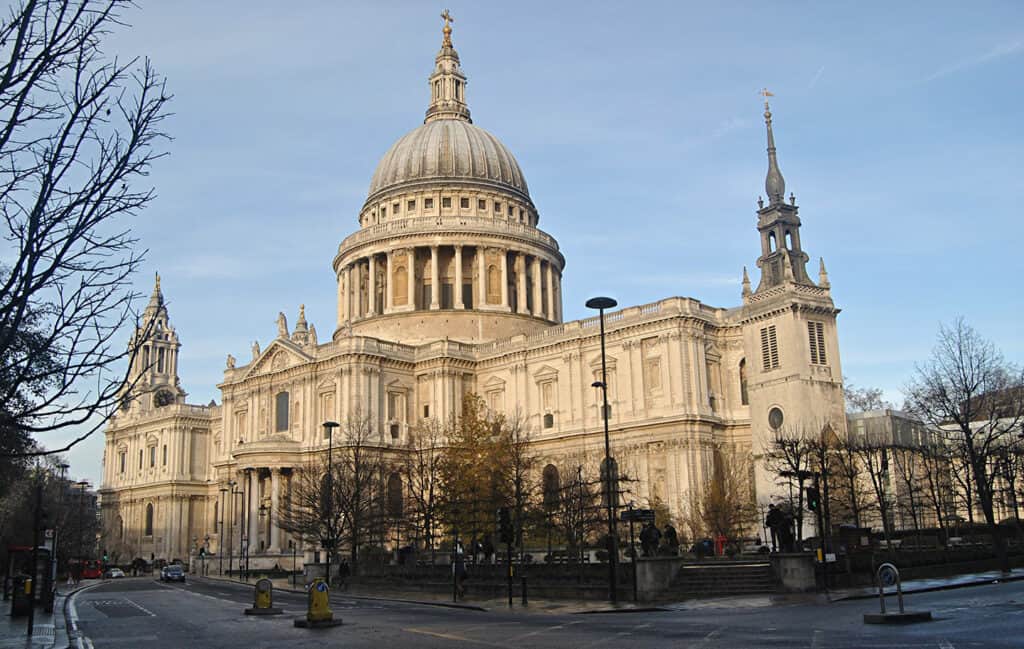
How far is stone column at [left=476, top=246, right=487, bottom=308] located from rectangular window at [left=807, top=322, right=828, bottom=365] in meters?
33.3

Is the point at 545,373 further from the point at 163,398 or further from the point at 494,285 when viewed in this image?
the point at 163,398

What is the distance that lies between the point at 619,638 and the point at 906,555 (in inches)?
876

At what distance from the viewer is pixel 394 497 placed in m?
69.4

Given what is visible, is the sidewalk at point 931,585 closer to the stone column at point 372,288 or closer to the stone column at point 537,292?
the stone column at point 537,292

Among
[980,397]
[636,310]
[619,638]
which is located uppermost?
[636,310]

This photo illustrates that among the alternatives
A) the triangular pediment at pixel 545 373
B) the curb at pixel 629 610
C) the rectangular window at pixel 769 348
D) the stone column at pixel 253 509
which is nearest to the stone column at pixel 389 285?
the triangular pediment at pixel 545 373

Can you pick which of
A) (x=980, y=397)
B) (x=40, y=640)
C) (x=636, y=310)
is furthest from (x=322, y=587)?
(x=636, y=310)

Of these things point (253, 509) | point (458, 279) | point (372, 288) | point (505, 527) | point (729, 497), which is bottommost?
point (505, 527)

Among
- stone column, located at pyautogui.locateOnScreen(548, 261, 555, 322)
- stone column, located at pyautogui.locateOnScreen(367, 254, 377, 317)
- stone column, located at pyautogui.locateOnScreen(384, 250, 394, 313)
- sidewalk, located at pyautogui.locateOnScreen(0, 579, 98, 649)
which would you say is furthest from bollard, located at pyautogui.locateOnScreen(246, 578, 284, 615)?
stone column, located at pyautogui.locateOnScreen(548, 261, 555, 322)

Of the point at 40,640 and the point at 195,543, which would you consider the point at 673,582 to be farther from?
the point at 195,543

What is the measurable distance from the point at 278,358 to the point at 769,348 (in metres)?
41.0

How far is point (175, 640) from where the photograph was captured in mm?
22734

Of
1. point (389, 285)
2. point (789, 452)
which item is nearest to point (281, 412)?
point (389, 285)

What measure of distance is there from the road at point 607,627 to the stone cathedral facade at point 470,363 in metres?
30.6
